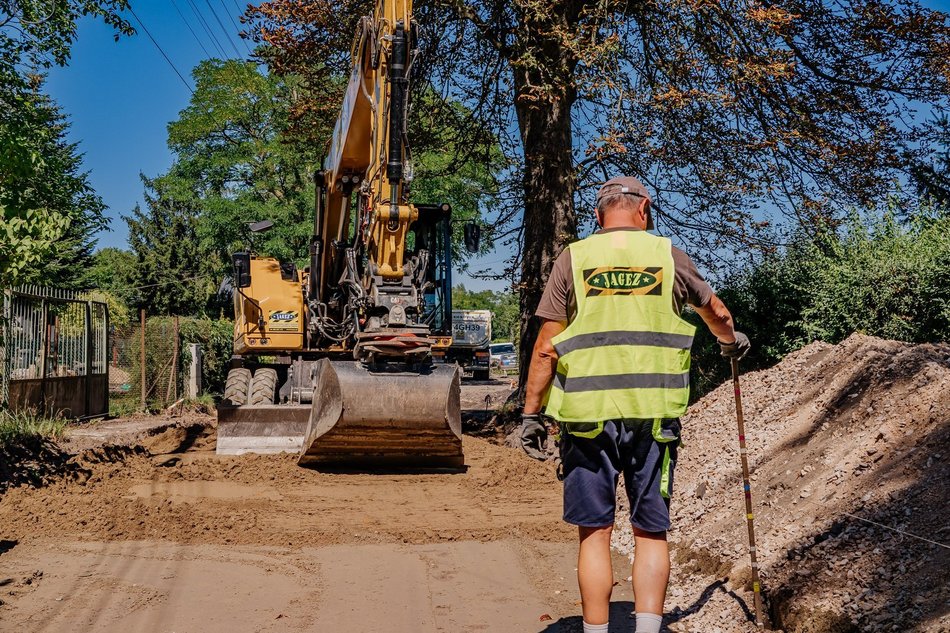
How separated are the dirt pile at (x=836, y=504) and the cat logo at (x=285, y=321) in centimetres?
673

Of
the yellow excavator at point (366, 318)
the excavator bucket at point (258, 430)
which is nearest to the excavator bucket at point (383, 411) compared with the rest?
the yellow excavator at point (366, 318)

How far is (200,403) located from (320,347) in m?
8.73

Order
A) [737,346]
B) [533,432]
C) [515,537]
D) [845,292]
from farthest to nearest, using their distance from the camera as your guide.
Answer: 1. [845,292]
2. [515,537]
3. [737,346]
4. [533,432]

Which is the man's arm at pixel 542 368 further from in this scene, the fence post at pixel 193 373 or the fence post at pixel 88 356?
the fence post at pixel 193 373

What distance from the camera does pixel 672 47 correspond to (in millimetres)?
12172

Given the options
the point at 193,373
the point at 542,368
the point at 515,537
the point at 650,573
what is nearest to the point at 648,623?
the point at 650,573

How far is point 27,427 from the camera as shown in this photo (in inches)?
494

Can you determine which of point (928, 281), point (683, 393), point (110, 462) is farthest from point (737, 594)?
point (110, 462)

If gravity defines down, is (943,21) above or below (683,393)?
above

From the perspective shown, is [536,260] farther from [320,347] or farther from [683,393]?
[683,393]

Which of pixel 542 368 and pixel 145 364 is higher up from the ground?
pixel 542 368

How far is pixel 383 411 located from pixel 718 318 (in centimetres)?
571

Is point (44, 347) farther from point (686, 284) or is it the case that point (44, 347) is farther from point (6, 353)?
point (686, 284)

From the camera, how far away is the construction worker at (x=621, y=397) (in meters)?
3.77
